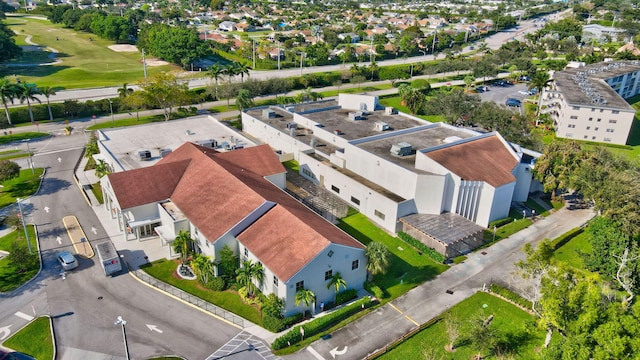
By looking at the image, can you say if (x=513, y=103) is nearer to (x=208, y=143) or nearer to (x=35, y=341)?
(x=208, y=143)

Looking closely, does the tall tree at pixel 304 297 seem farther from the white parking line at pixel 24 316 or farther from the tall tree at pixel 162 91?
the tall tree at pixel 162 91

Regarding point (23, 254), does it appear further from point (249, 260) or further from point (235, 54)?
point (235, 54)

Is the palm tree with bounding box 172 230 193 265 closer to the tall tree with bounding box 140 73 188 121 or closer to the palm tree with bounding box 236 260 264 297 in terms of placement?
the palm tree with bounding box 236 260 264 297

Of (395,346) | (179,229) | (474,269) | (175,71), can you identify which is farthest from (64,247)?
(175,71)

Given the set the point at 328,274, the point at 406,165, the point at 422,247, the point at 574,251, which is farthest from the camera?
the point at 406,165

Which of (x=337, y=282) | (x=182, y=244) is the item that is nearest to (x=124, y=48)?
(x=182, y=244)

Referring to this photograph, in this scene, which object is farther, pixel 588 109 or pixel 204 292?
pixel 588 109

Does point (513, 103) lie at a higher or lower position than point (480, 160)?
lower
